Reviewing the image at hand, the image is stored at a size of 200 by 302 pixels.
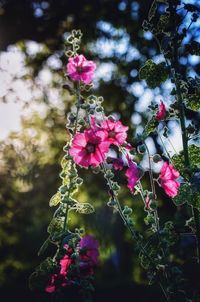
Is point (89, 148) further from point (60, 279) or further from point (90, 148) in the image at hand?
point (60, 279)

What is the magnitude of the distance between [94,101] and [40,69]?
18.3 feet

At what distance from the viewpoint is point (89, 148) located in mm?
1523

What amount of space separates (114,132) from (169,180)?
0.29 metres

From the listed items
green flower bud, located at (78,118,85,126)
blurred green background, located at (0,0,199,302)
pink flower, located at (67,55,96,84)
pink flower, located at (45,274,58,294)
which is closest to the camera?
pink flower, located at (45,274,58,294)

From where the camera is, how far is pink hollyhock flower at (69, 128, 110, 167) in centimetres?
153

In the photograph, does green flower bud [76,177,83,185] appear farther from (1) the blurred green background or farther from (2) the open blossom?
(1) the blurred green background

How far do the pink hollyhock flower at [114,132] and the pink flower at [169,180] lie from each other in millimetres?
213

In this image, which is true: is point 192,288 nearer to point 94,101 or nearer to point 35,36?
point 94,101

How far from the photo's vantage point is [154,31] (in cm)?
160

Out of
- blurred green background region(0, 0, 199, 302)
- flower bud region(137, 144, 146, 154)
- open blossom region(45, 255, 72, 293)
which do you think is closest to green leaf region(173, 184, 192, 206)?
flower bud region(137, 144, 146, 154)

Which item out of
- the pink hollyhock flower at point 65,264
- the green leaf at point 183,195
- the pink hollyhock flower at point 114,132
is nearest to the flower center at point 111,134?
the pink hollyhock flower at point 114,132

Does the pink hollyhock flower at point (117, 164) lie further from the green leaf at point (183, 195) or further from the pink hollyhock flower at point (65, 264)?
the pink hollyhock flower at point (65, 264)

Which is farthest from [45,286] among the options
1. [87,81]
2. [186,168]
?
[87,81]

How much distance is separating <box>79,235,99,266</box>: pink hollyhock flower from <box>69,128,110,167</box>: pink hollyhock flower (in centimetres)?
29
